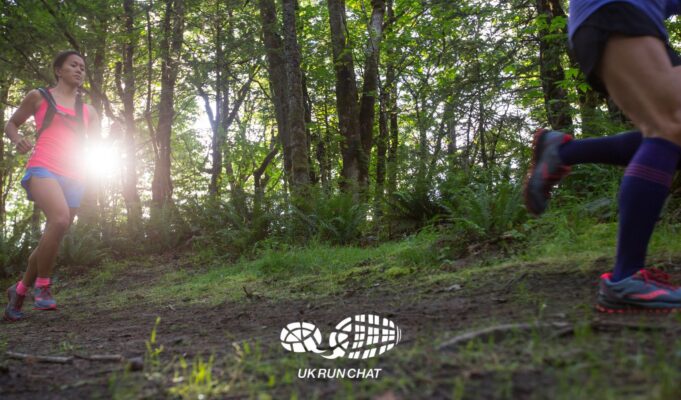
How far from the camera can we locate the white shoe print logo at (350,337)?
2.02 meters

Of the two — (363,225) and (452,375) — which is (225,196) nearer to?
(363,225)

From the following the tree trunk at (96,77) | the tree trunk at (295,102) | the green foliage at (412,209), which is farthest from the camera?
the tree trunk at (96,77)

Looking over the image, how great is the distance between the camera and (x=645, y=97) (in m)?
2.06

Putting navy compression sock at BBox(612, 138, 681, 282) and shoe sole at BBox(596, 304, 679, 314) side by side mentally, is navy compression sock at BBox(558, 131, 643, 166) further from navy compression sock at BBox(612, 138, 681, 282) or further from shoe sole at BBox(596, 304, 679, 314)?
shoe sole at BBox(596, 304, 679, 314)

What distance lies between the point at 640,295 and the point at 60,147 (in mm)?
4670

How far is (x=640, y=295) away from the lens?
203 cm

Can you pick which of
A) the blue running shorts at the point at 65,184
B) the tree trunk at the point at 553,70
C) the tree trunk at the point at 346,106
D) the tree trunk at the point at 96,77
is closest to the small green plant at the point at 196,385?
the blue running shorts at the point at 65,184

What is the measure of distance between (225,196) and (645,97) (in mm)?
7882

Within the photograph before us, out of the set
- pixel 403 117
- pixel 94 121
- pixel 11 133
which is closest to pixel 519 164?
pixel 94 121

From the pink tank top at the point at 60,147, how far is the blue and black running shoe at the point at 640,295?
4.48 meters

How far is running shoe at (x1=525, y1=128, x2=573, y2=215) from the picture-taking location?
2676 millimetres

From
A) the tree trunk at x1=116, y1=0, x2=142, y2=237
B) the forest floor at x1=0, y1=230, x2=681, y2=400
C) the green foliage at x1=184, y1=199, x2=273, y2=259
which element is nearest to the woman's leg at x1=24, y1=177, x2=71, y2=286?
the forest floor at x1=0, y1=230, x2=681, y2=400

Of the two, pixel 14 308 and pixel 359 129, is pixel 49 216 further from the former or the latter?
pixel 359 129

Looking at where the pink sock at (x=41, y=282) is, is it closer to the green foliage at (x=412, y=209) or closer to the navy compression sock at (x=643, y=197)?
the green foliage at (x=412, y=209)
